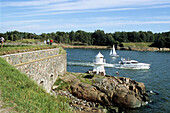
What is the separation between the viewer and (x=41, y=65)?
15305 millimetres

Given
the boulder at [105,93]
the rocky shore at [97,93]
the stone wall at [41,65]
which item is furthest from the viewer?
the boulder at [105,93]

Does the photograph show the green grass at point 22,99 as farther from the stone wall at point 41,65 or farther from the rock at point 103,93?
the rock at point 103,93

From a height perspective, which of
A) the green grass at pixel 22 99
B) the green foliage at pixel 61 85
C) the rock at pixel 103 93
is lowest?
the rock at pixel 103 93

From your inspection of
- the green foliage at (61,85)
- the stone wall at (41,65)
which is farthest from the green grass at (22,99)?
the green foliage at (61,85)

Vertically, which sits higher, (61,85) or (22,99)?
(22,99)

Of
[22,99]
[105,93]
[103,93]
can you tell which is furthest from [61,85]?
[22,99]

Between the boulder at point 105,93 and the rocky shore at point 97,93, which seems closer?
the rocky shore at point 97,93

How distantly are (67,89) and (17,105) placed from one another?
1261cm

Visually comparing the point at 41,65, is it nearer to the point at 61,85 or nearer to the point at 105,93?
the point at 61,85

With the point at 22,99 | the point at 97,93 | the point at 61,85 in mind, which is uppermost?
the point at 22,99

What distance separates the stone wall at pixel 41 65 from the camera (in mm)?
12251

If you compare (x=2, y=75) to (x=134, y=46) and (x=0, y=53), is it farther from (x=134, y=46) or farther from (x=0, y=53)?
(x=134, y=46)

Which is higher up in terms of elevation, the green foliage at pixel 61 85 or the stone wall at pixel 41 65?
the stone wall at pixel 41 65

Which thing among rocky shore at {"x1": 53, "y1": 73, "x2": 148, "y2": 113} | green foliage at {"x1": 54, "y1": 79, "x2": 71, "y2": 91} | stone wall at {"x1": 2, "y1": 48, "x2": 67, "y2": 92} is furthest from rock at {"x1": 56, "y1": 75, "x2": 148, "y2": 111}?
stone wall at {"x1": 2, "y1": 48, "x2": 67, "y2": 92}
